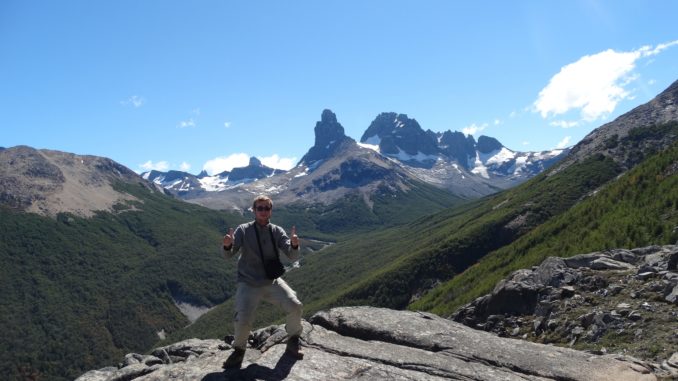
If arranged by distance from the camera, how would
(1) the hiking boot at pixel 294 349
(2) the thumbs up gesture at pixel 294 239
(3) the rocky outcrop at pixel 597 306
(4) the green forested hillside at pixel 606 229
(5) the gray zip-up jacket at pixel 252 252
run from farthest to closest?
(4) the green forested hillside at pixel 606 229, (3) the rocky outcrop at pixel 597 306, (1) the hiking boot at pixel 294 349, (5) the gray zip-up jacket at pixel 252 252, (2) the thumbs up gesture at pixel 294 239

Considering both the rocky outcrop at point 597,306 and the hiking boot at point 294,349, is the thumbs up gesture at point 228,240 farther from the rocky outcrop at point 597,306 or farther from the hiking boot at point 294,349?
the rocky outcrop at point 597,306

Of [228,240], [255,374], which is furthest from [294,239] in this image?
[255,374]

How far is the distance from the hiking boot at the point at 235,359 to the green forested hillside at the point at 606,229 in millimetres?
42115

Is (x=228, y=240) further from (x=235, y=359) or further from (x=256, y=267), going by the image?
(x=235, y=359)

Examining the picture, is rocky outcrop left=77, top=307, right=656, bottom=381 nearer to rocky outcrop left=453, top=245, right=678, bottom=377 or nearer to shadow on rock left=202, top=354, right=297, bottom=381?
shadow on rock left=202, top=354, right=297, bottom=381

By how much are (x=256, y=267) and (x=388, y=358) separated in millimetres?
5628

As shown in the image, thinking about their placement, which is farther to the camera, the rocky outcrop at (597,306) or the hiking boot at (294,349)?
the rocky outcrop at (597,306)

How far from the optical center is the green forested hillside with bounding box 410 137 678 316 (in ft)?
163

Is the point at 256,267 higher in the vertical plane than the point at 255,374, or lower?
higher

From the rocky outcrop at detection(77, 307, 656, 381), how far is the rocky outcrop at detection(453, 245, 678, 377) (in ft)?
11.8

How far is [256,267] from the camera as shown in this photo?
1440cm

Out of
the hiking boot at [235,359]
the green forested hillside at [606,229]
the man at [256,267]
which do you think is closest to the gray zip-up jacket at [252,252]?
the man at [256,267]

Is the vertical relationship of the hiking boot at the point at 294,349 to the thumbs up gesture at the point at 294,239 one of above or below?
below

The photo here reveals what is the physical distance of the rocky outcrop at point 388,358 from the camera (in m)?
14.3
